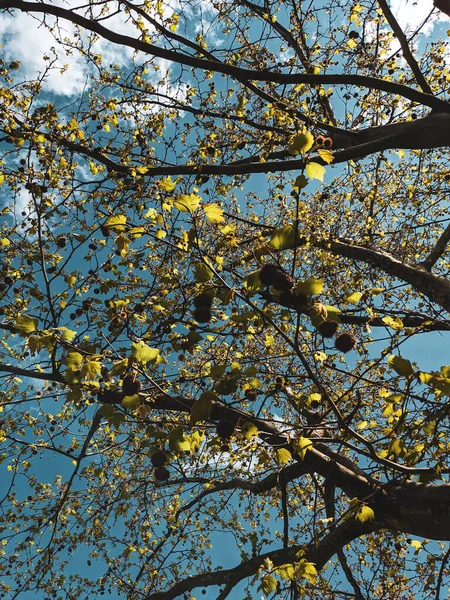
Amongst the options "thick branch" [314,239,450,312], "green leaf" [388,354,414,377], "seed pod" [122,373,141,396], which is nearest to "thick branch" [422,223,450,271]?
"thick branch" [314,239,450,312]

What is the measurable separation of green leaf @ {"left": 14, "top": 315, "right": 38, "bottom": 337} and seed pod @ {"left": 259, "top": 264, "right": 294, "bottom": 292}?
4.14 feet

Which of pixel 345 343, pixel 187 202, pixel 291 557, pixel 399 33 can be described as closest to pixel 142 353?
pixel 187 202

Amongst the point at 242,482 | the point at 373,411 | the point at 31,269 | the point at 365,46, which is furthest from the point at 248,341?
the point at 365,46

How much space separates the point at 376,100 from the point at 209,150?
2918 millimetres

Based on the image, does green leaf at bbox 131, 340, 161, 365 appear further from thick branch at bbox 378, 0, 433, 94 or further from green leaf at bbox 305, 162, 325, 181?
thick branch at bbox 378, 0, 433, 94

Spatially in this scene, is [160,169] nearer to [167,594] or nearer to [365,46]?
[365,46]

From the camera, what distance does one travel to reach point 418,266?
581cm

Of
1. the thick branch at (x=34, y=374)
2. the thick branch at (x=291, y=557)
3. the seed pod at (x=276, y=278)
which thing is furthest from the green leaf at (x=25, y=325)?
the thick branch at (x=291, y=557)

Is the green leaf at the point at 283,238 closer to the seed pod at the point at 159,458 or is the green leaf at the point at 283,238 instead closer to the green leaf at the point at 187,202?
the green leaf at the point at 187,202

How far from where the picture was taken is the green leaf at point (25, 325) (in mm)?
2109

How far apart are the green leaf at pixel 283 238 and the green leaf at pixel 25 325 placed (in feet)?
4.44

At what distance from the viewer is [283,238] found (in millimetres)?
1884

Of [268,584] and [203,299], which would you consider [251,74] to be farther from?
[268,584]

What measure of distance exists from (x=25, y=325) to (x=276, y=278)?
137 cm
